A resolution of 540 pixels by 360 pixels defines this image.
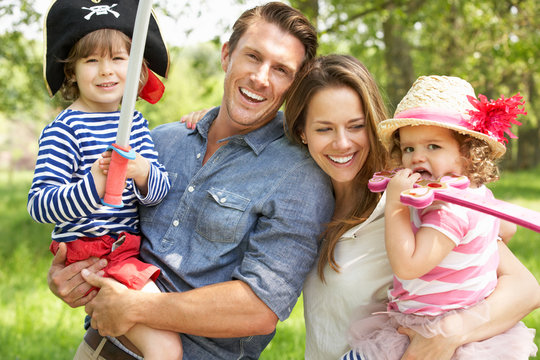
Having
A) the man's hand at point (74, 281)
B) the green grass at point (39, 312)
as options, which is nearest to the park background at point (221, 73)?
the green grass at point (39, 312)

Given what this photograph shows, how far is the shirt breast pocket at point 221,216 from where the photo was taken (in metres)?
2.61

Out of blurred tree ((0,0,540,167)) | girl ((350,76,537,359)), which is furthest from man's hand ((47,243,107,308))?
blurred tree ((0,0,540,167))

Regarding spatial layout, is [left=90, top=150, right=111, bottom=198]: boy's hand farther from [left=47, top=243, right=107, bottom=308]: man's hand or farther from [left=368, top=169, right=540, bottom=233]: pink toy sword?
[left=368, top=169, right=540, bottom=233]: pink toy sword

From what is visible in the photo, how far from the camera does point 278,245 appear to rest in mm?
2533

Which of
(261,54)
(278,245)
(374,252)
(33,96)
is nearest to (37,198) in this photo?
(278,245)

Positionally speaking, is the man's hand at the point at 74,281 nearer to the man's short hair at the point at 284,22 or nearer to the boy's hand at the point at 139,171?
the boy's hand at the point at 139,171

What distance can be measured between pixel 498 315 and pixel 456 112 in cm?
83

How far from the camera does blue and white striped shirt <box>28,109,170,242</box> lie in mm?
2342

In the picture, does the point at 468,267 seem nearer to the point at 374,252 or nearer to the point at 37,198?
the point at 374,252

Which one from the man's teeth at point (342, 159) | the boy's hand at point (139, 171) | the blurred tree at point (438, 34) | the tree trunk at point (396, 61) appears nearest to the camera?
the boy's hand at point (139, 171)

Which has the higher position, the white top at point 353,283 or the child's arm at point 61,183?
the child's arm at point 61,183

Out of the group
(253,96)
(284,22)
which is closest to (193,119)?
(253,96)

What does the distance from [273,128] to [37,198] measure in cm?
116

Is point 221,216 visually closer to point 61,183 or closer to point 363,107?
point 61,183
